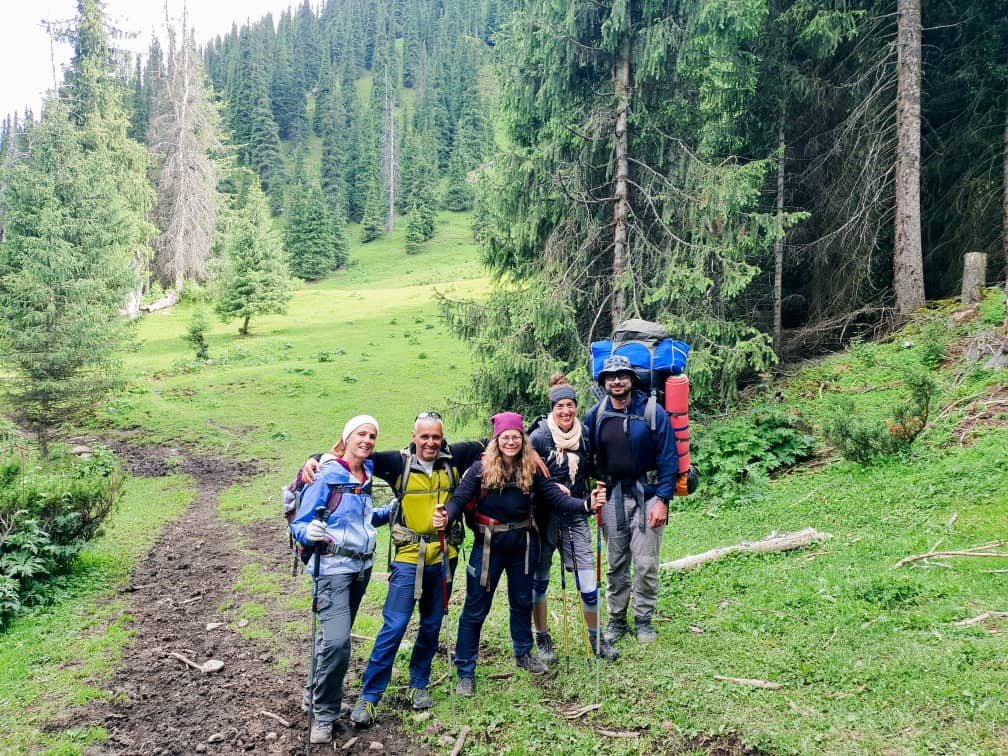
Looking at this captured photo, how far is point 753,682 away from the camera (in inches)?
199

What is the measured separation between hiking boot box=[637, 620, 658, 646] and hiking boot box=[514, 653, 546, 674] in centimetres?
91

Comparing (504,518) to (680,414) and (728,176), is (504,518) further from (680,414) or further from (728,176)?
(728,176)

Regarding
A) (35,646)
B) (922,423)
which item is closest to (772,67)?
(922,423)

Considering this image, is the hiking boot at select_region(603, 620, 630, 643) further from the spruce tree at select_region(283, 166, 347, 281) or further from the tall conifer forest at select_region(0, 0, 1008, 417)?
the spruce tree at select_region(283, 166, 347, 281)

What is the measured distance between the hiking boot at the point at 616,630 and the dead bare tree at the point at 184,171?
43.3 m

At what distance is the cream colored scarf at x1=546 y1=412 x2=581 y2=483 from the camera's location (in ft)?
19.4

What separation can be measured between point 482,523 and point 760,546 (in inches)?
153

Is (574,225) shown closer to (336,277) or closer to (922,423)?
(922,423)

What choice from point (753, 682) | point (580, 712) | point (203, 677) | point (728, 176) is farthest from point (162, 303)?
point (753, 682)

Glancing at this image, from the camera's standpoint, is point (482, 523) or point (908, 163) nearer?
point (482, 523)

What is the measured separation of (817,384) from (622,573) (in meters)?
8.81

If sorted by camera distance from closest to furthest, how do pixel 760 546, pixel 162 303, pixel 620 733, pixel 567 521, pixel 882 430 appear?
pixel 620 733, pixel 567 521, pixel 760 546, pixel 882 430, pixel 162 303

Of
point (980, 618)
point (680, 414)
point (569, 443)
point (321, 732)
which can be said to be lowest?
point (321, 732)

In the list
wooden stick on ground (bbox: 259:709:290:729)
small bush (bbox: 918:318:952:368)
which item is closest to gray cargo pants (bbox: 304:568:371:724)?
wooden stick on ground (bbox: 259:709:290:729)
